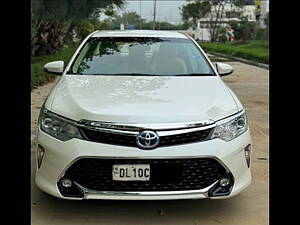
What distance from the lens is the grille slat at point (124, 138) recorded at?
10.4ft

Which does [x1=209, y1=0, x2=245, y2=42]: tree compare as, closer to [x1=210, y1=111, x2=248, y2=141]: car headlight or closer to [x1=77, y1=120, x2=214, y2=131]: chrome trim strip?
[x1=210, y1=111, x2=248, y2=141]: car headlight

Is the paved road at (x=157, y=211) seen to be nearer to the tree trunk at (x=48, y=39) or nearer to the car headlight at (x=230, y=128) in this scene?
the car headlight at (x=230, y=128)

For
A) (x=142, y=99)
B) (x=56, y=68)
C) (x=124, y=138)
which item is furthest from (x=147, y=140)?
(x=56, y=68)

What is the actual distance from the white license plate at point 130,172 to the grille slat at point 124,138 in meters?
0.14

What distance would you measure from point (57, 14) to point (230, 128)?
3.92m

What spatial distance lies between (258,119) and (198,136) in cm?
429

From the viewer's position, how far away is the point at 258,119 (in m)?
7.34

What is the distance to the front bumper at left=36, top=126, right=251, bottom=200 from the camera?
315 centimetres

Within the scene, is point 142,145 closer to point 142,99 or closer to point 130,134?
point 130,134

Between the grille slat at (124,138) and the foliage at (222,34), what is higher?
the foliage at (222,34)

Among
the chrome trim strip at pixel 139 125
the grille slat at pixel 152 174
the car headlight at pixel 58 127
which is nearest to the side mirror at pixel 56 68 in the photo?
the car headlight at pixel 58 127

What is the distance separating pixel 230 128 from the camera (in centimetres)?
340
